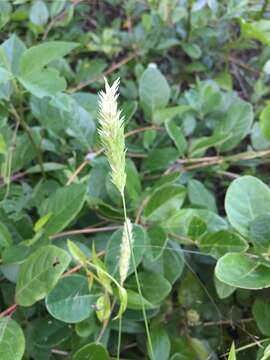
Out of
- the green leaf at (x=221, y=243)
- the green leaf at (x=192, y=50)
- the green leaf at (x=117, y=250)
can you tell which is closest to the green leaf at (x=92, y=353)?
the green leaf at (x=117, y=250)

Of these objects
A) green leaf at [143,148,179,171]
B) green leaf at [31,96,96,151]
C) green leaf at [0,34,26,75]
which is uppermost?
green leaf at [0,34,26,75]

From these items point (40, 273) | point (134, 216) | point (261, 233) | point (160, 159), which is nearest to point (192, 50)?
point (160, 159)

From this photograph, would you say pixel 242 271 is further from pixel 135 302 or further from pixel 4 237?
pixel 4 237

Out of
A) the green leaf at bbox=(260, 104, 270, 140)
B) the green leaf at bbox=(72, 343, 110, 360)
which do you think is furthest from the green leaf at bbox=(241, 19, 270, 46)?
the green leaf at bbox=(72, 343, 110, 360)

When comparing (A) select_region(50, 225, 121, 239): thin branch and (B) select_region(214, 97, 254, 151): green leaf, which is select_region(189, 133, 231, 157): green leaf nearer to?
(B) select_region(214, 97, 254, 151): green leaf

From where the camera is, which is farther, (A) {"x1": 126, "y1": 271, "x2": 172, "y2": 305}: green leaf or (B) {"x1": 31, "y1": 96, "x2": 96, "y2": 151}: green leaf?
(B) {"x1": 31, "y1": 96, "x2": 96, "y2": 151}: green leaf

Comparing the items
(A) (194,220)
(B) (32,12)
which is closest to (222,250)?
(A) (194,220)
